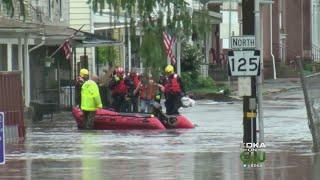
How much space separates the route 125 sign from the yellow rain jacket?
9.51m

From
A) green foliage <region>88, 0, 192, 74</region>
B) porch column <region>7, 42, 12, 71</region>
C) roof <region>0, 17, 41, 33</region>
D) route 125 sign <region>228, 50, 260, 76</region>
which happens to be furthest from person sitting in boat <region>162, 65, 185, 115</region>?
green foliage <region>88, 0, 192, 74</region>

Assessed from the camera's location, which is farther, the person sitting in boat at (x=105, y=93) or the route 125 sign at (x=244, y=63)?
the person sitting in boat at (x=105, y=93)

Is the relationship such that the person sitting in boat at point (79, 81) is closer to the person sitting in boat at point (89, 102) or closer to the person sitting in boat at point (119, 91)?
the person sitting in boat at point (119, 91)

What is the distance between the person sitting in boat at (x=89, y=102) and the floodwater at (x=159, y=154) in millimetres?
474

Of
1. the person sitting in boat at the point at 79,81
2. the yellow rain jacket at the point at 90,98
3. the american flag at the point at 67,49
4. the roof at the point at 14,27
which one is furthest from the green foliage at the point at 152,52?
the american flag at the point at 67,49

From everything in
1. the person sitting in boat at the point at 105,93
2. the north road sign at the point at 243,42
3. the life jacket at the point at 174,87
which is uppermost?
the north road sign at the point at 243,42

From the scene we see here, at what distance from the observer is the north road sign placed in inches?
549

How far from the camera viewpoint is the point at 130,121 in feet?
74.8

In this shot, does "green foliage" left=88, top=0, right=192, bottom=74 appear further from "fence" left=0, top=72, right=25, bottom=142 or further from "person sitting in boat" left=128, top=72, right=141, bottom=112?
"person sitting in boat" left=128, top=72, right=141, bottom=112

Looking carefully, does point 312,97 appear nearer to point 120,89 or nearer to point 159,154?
point 159,154

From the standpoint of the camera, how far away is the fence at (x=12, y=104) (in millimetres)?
20141

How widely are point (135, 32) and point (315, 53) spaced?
61.4 metres

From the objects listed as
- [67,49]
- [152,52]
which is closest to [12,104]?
[67,49]

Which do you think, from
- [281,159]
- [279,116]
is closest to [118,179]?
[281,159]
